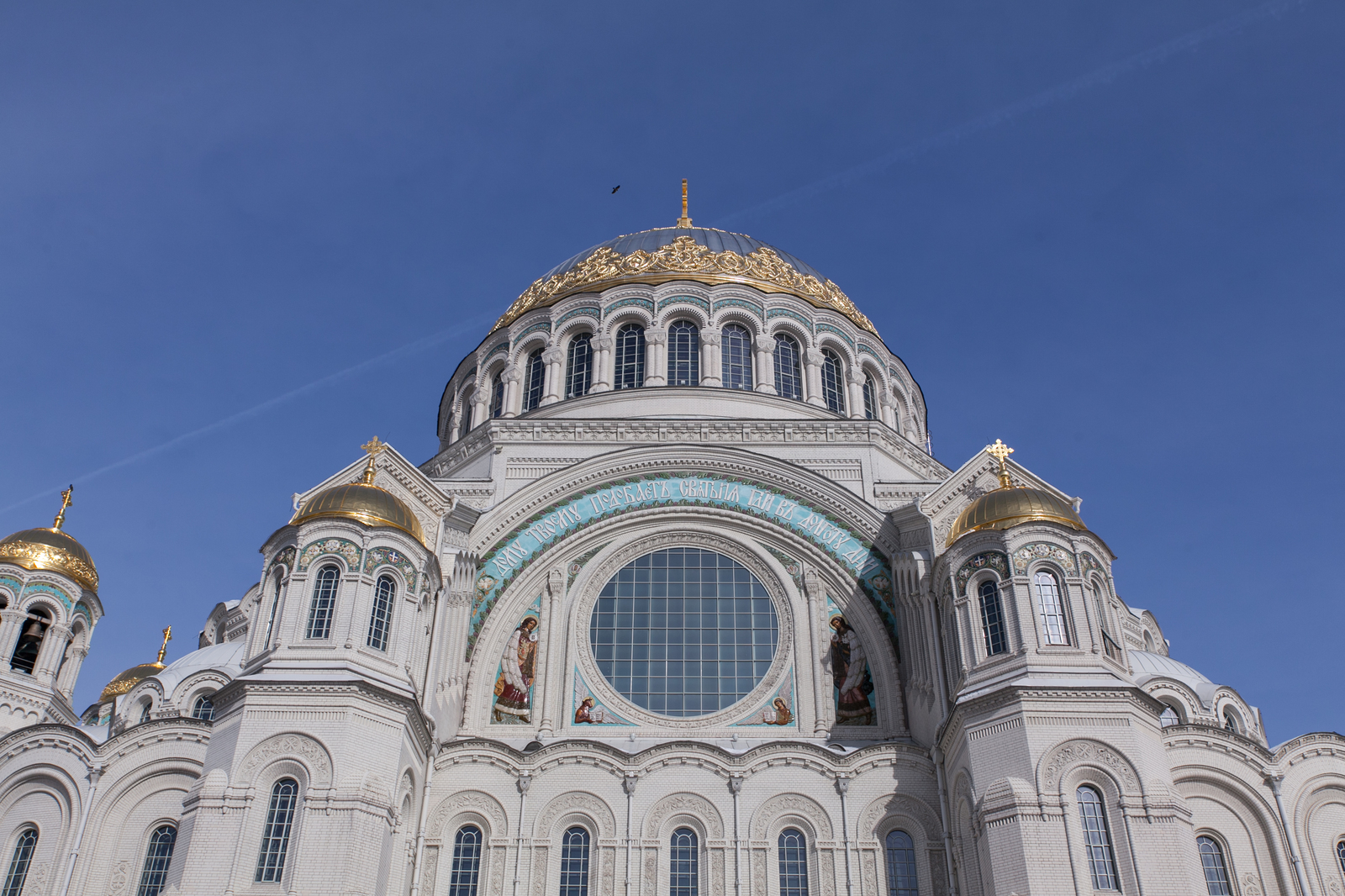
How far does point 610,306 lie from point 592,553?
8050 millimetres

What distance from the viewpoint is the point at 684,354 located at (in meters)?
28.4

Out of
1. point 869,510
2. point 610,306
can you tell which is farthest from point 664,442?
point 610,306

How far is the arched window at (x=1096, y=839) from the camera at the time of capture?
16391 millimetres

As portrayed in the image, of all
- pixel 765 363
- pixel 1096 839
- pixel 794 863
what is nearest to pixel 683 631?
pixel 794 863

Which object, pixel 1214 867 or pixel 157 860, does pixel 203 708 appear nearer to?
pixel 157 860

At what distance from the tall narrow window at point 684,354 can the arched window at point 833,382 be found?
297 cm

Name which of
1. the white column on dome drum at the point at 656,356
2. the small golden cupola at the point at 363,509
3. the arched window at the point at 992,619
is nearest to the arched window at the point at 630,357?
the white column on dome drum at the point at 656,356

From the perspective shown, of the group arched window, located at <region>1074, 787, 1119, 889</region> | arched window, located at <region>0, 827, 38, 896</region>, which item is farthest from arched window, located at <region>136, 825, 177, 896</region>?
arched window, located at <region>1074, 787, 1119, 889</region>

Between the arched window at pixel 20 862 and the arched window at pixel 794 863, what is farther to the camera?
the arched window at pixel 20 862

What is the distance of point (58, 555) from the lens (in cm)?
2380

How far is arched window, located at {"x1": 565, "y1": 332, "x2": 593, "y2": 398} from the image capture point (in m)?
28.3

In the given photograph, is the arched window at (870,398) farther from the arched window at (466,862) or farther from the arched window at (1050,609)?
the arched window at (466,862)

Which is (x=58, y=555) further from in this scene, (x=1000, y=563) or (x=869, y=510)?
(x=1000, y=563)

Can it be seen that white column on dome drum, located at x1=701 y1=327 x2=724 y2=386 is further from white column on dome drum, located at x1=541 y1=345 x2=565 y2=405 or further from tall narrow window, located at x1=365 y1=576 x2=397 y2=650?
tall narrow window, located at x1=365 y1=576 x2=397 y2=650
